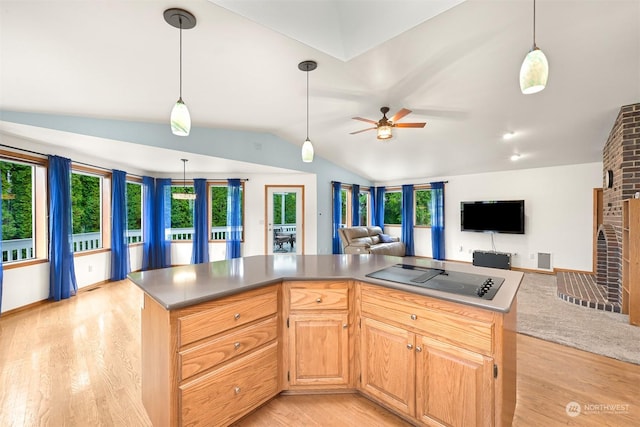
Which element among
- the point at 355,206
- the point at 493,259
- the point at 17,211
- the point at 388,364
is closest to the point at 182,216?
the point at 17,211

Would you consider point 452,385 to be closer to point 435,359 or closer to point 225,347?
point 435,359

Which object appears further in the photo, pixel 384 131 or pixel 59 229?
pixel 59 229

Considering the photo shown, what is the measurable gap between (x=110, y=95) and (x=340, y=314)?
322cm

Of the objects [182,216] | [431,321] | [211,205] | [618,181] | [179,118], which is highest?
[179,118]

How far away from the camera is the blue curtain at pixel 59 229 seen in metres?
3.96

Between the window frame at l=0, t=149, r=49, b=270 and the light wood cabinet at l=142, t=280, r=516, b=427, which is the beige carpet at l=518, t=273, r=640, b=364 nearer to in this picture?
the light wood cabinet at l=142, t=280, r=516, b=427

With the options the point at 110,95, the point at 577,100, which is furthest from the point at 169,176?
the point at 577,100

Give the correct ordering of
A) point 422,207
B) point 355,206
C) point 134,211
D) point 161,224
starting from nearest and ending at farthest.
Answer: point 134,211
point 161,224
point 355,206
point 422,207

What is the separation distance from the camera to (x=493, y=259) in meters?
5.98

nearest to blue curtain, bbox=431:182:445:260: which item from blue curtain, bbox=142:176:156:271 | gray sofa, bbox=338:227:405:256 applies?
gray sofa, bbox=338:227:405:256

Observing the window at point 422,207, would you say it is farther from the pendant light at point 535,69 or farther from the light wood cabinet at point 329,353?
the pendant light at point 535,69

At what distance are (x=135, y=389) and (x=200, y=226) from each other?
454cm

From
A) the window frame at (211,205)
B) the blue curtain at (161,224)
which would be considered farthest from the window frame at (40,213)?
the window frame at (211,205)

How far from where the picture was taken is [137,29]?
77.9 inches
